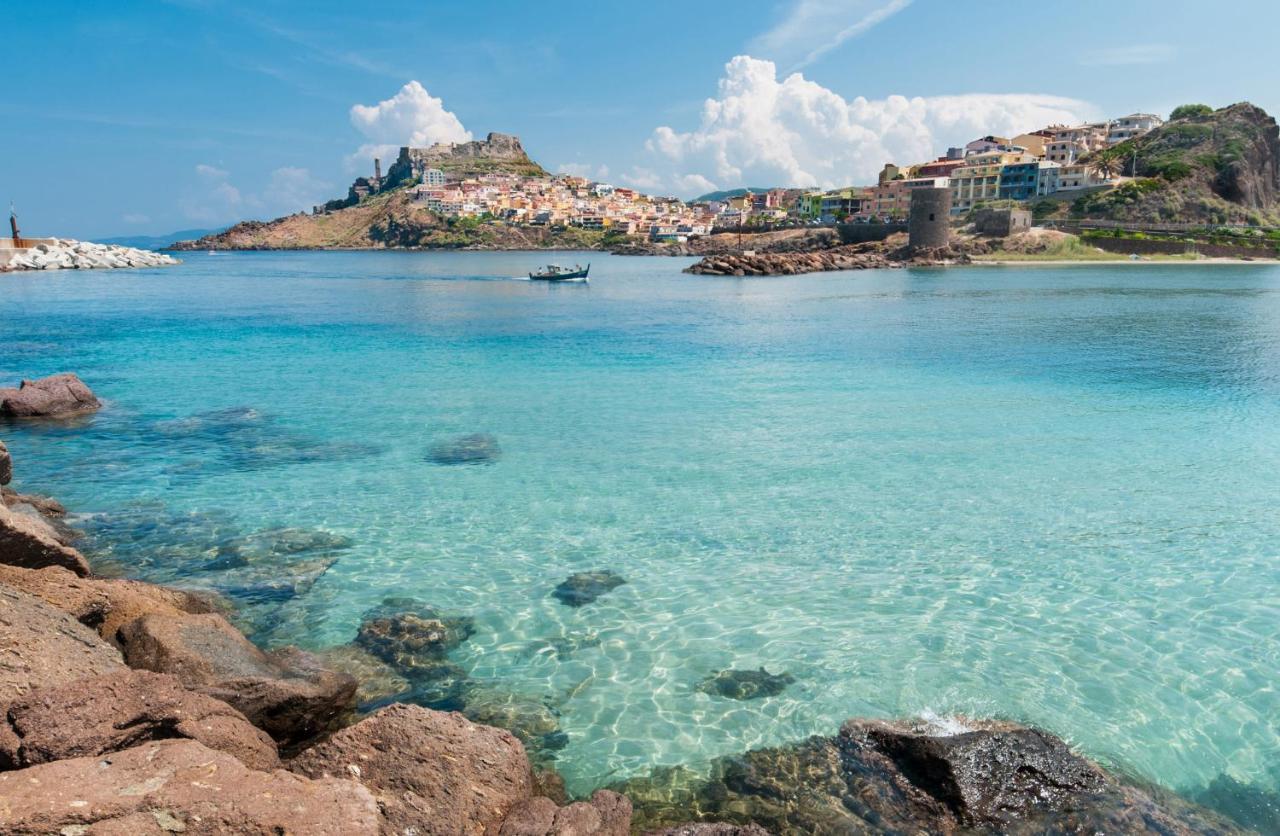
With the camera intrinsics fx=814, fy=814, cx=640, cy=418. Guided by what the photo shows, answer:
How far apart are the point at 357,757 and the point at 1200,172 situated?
137 m

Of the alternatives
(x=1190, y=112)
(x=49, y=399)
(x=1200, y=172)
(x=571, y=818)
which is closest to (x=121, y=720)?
(x=571, y=818)

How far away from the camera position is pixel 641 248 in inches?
5901

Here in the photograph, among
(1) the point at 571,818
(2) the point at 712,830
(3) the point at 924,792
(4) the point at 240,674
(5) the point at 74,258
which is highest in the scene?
(5) the point at 74,258

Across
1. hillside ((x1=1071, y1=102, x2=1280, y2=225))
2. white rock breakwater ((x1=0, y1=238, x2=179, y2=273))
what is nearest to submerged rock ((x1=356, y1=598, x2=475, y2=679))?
white rock breakwater ((x1=0, y1=238, x2=179, y2=273))

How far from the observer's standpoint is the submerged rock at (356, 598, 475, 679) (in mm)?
7668

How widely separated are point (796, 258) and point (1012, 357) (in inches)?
2495

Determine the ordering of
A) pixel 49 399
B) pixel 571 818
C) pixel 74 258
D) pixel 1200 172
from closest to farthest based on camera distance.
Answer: pixel 571 818, pixel 49 399, pixel 74 258, pixel 1200 172

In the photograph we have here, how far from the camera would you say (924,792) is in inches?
221

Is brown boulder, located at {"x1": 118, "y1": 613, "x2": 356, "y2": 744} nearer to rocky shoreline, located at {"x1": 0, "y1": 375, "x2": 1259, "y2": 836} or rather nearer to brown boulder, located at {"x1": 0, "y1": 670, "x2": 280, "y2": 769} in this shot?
rocky shoreline, located at {"x1": 0, "y1": 375, "x2": 1259, "y2": 836}

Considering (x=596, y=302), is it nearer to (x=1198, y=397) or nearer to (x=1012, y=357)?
(x=1012, y=357)

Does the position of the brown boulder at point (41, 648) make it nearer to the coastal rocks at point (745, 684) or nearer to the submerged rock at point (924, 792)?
the submerged rock at point (924, 792)

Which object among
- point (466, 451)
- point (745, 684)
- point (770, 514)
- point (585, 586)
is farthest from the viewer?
point (466, 451)

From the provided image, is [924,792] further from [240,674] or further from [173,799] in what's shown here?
[240,674]

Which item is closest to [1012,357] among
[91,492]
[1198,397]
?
[1198,397]
